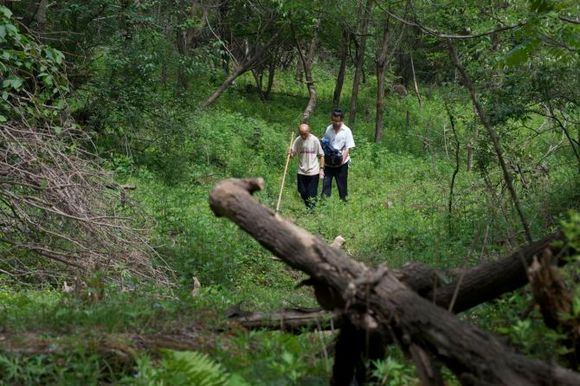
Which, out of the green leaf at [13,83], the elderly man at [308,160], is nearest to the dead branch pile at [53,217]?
the green leaf at [13,83]

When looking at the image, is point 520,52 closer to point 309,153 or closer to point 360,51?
point 309,153

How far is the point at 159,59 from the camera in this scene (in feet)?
53.2

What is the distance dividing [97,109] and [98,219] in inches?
250

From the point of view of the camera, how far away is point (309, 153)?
14266 mm

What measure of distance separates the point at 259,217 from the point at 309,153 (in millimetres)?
10089

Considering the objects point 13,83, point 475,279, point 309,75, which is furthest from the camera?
point 309,75

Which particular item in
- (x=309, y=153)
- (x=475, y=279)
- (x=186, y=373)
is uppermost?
(x=475, y=279)

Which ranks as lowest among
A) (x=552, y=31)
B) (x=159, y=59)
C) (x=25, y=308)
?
(x=25, y=308)

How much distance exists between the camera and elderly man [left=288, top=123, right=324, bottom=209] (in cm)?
1429

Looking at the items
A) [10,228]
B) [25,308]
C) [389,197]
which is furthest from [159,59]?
[25,308]

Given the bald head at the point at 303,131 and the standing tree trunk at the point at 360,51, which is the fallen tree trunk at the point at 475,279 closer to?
the bald head at the point at 303,131

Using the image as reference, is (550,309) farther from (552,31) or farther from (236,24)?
(236,24)

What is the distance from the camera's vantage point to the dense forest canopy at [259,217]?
4.04 metres

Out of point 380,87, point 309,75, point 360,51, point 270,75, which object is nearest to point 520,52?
point 380,87
